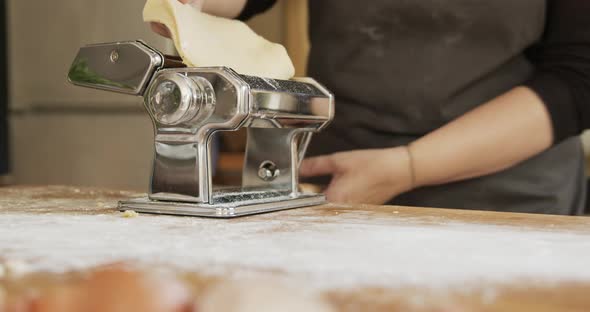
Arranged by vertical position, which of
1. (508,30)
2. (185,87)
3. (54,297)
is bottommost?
(54,297)

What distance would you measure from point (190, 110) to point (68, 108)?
1751 mm

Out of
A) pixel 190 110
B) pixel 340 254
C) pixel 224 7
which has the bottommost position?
pixel 340 254

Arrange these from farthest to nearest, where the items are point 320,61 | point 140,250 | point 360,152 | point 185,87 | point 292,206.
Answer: point 320,61, point 360,152, point 292,206, point 185,87, point 140,250

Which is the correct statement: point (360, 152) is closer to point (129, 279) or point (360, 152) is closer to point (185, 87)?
point (185, 87)

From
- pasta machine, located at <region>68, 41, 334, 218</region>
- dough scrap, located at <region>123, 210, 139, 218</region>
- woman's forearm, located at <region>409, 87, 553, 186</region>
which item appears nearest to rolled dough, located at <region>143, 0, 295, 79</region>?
pasta machine, located at <region>68, 41, 334, 218</region>

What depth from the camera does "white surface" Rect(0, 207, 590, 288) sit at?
0.42m

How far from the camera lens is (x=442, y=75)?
1010mm

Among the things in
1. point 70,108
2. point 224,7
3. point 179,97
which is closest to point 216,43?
point 179,97

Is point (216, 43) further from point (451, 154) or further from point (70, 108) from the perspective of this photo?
point (70, 108)

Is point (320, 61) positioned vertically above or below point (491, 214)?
above

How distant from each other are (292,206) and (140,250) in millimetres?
286

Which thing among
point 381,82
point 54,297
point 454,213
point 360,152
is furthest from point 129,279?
point 381,82

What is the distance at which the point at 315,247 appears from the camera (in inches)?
19.5

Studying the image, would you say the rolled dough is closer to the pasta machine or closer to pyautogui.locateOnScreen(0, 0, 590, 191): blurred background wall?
the pasta machine
